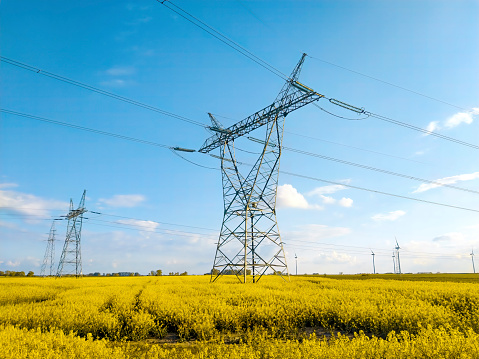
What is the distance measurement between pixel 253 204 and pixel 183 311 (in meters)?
17.3

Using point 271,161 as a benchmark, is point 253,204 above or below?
below

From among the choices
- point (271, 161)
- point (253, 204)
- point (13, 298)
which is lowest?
point (13, 298)

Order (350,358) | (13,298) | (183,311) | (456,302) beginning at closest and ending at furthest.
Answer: (350,358)
(183,311)
(456,302)
(13,298)

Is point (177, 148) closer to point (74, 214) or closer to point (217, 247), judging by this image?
point (217, 247)

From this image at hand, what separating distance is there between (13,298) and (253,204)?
2049 centimetres

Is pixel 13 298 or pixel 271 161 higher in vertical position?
pixel 271 161

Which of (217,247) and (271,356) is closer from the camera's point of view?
(271,356)

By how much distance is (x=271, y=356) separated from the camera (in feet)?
20.1

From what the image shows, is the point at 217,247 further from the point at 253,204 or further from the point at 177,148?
the point at 177,148

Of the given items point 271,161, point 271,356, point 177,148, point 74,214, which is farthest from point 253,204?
point 74,214

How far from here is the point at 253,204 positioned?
28797 mm

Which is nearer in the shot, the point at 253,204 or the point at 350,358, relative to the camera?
the point at 350,358

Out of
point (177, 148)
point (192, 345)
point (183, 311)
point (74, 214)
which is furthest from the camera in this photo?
point (74, 214)

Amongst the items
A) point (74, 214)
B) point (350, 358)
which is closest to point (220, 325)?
point (350, 358)
